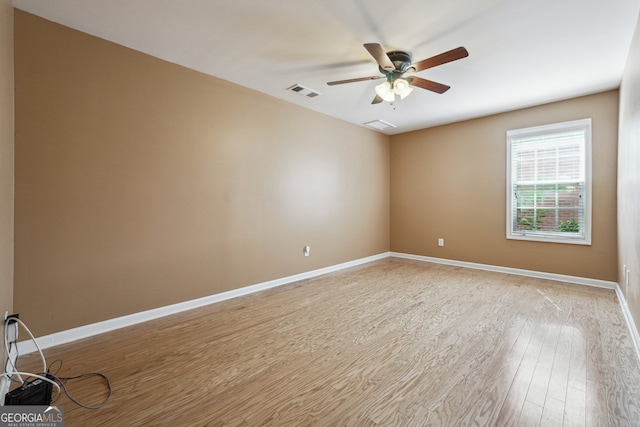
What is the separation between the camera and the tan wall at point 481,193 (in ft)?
11.9

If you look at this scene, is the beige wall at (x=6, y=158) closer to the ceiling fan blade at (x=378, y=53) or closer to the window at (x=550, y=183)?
the ceiling fan blade at (x=378, y=53)

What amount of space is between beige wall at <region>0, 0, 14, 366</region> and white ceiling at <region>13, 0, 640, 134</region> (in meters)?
0.39

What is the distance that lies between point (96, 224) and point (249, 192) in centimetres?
159

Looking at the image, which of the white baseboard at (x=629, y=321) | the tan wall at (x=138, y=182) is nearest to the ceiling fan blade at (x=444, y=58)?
the tan wall at (x=138, y=182)

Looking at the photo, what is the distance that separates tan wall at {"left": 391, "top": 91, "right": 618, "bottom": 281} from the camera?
362 centimetres

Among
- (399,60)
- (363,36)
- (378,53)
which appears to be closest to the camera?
(378,53)

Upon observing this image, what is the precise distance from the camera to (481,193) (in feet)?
15.4

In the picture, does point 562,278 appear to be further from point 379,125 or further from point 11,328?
point 11,328

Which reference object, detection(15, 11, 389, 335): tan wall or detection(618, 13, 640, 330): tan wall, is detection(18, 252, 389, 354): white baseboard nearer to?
detection(15, 11, 389, 335): tan wall

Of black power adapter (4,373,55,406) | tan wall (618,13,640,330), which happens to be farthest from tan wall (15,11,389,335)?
tan wall (618,13,640,330)

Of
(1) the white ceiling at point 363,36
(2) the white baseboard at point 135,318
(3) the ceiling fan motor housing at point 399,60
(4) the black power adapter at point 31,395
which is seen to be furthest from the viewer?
(3) the ceiling fan motor housing at point 399,60

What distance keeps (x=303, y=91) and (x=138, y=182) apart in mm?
2223

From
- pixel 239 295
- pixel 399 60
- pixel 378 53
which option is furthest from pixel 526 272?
pixel 239 295

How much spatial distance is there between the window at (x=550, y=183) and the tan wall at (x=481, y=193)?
0.09 m
